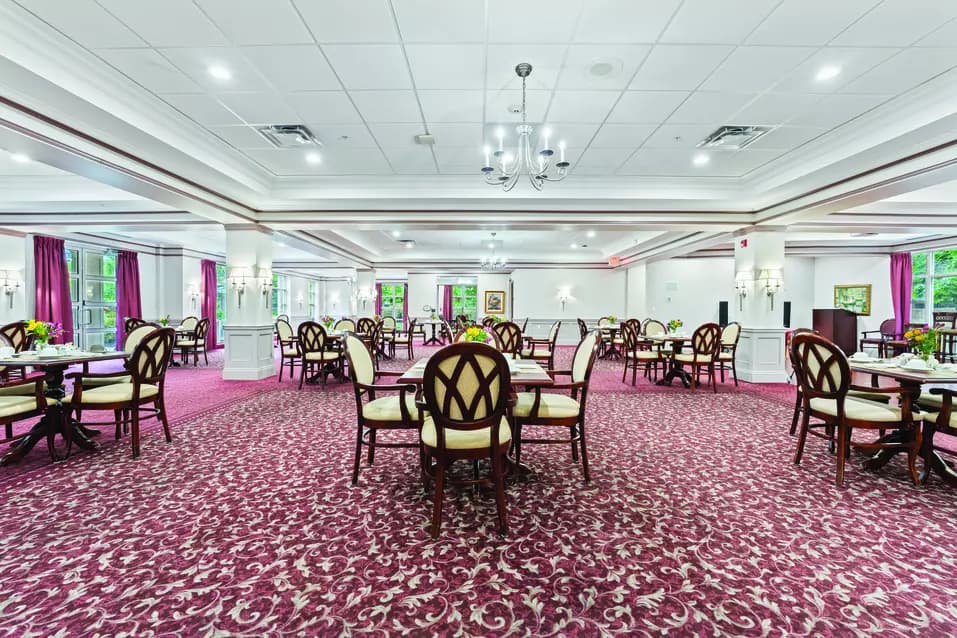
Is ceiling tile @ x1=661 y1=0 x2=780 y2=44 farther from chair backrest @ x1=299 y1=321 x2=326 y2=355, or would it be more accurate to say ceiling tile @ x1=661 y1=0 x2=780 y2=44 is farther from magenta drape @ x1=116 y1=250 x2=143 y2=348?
magenta drape @ x1=116 y1=250 x2=143 y2=348

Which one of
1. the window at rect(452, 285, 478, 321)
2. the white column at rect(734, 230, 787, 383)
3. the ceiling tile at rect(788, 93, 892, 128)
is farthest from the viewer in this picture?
the window at rect(452, 285, 478, 321)

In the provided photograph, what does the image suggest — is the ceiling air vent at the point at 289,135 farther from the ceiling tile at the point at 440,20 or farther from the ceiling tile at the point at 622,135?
the ceiling tile at the point at 622,135

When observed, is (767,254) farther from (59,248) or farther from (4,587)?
(59,248)

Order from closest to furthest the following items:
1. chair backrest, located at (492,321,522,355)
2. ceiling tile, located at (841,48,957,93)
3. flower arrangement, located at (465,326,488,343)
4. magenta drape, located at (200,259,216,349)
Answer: ceiling tile, located at (841,48,957,93)
flower arrangement, located at (465,326,488,343)
chair backrest, located at (492,321,522,355)
magenta drape, located at (200,259,216,349)

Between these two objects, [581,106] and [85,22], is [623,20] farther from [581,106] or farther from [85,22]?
[85,22]

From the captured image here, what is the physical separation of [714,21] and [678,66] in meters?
0.53

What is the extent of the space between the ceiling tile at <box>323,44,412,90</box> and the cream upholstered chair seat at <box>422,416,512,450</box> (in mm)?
2846

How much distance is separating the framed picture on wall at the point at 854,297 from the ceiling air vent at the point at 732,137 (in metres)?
9.95

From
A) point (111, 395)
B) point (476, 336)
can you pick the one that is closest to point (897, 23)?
point (476, 336)

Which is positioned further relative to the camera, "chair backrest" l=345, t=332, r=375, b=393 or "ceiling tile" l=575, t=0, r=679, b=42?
"chair backrest" l=345, t=332, r=375, b=393

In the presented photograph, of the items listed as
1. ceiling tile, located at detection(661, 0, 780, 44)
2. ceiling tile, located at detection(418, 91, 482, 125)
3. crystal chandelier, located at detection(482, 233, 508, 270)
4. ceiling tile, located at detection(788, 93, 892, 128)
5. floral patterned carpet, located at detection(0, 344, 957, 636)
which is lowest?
floral patterned carpet, located at detection(0, 344, 957, 636)

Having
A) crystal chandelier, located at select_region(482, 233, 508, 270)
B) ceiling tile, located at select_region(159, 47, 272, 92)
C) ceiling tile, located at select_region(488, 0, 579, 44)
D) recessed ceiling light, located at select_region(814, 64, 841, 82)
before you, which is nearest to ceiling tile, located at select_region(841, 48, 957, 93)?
recessed ceiling light, located at select_region(814, 64, 841, 82)

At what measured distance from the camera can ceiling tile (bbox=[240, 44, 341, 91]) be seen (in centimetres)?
327

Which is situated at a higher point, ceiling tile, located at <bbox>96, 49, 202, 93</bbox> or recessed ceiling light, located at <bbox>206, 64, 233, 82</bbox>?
recessed ceiling light, located at <bbox>206, 64, 233, 82</bbox>
